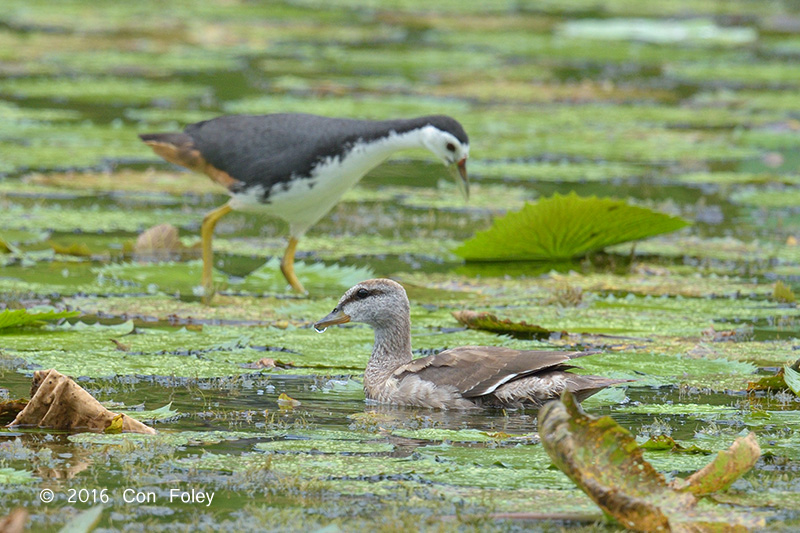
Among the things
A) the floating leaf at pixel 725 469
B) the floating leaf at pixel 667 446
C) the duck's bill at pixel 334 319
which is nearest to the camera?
the floating leaf at pixel 725 469

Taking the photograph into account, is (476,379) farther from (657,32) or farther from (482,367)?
(657,32)

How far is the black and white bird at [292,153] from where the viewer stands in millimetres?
8758

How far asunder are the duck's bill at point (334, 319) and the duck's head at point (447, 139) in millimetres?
2319

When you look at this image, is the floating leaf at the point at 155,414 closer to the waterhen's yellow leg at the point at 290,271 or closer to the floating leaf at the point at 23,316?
the floating leaf at the point at 23,316

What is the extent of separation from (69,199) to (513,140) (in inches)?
229

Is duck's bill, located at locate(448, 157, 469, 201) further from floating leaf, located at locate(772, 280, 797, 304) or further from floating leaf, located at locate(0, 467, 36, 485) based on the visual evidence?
floating leaf, located at locate(0, 467, 36, 485)

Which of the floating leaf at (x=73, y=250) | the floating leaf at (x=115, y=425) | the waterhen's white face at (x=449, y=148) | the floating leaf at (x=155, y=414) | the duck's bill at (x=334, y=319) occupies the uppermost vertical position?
the waterhen's white face at (x=449, y=148)

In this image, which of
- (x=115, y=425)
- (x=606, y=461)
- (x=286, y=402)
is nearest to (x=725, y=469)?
(x=606, y=461)

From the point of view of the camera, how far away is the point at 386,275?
964 cm

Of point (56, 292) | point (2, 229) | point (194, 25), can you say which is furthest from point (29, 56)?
point (56, 292)

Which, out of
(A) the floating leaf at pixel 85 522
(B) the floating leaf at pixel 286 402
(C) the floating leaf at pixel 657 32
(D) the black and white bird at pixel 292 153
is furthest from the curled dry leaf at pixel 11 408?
(C) the floating leaf at pixel 657 32

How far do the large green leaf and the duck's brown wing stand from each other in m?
3.01

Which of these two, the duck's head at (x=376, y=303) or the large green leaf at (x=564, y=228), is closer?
the duck's head at (x=376, y=303)

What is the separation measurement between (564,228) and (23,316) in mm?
4186
